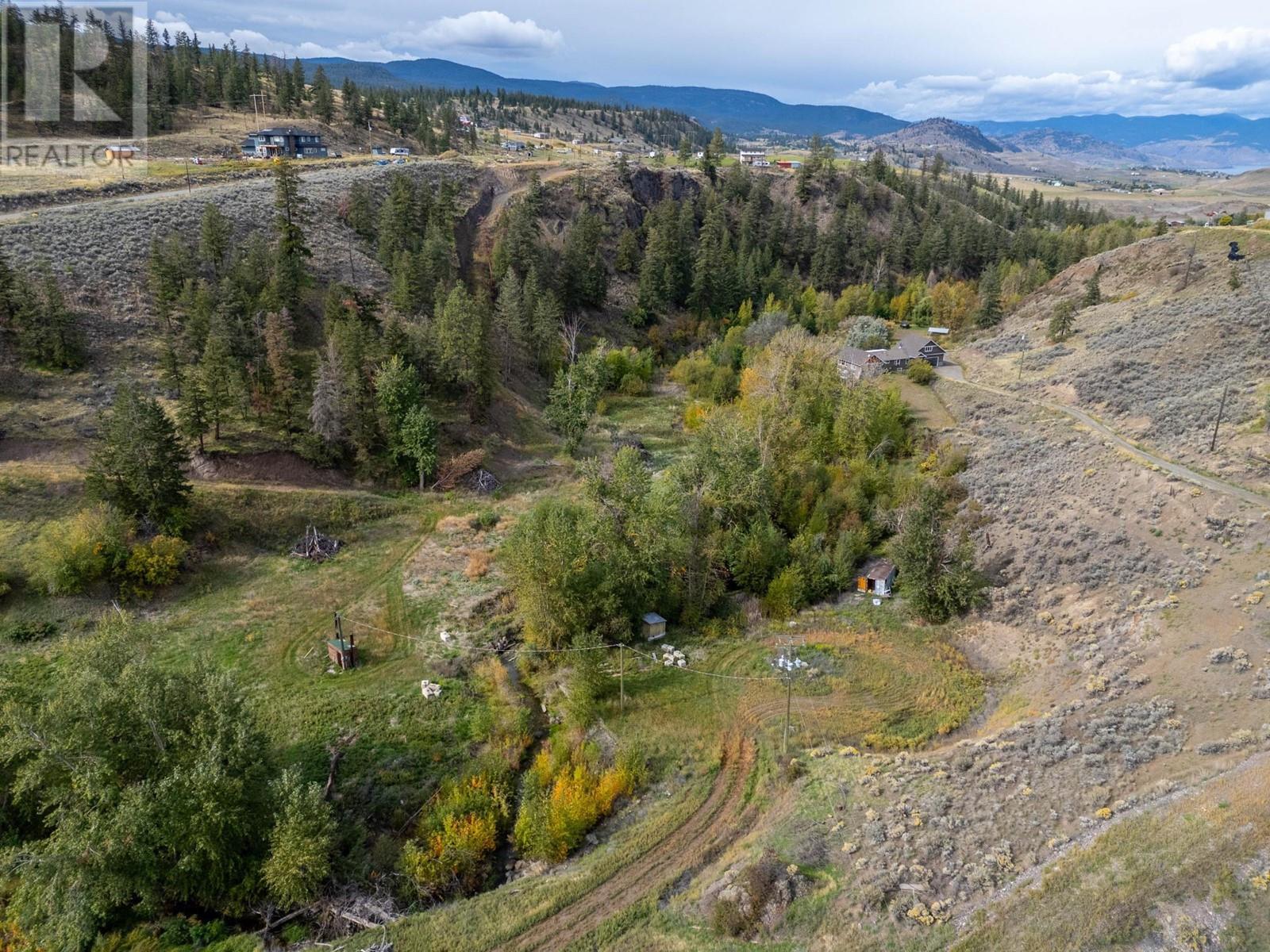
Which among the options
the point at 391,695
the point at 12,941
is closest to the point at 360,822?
the point at 391,695

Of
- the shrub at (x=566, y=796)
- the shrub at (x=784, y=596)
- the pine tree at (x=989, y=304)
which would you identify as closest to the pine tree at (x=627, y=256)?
the pine tree at (x=989, y=304)

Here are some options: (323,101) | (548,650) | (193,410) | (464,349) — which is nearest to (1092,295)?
(464,349)

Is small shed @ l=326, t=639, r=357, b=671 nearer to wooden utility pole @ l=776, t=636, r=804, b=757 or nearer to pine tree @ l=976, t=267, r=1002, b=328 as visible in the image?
wooden utility pole @ l=776, t=636, r=804, b=757

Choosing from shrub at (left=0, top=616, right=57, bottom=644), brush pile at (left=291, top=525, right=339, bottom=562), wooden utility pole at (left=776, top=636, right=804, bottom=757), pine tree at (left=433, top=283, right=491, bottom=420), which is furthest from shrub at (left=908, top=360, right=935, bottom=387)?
shrub at (left=0, top=616, right=57, bottom=644)

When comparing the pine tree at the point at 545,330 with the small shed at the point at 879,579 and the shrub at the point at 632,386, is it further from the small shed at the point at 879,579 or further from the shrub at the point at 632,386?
the small shed at the point at 879,579

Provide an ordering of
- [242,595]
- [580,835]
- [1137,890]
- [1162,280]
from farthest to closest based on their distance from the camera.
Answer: [1162,280], [242,595], [580,835], [1137,890]

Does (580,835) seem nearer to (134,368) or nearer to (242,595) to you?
(242,595)
